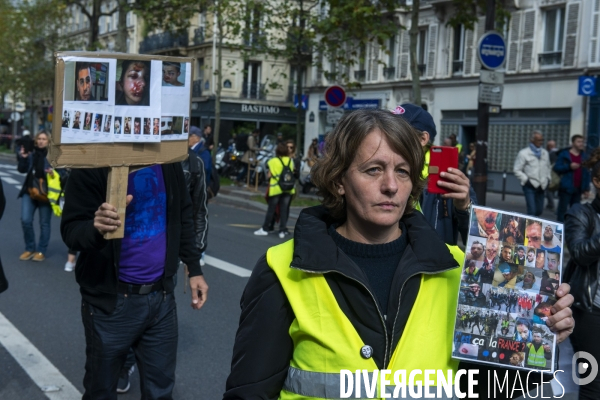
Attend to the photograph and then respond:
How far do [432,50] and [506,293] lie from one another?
31.9m

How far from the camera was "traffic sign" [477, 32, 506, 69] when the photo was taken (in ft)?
44.1

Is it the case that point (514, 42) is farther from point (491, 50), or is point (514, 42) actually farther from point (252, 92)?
point (252, 92)

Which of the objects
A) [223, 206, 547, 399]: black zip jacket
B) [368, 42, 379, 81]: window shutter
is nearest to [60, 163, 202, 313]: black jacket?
[223, 206, 547, 399]: black zip jacket

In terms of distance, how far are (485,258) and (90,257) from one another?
2341 millimetres

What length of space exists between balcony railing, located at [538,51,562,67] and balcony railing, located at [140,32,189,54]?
27.4 metres

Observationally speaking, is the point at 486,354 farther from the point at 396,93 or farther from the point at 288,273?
the point at 396,93

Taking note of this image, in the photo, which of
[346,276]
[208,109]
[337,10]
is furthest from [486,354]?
[208,109]

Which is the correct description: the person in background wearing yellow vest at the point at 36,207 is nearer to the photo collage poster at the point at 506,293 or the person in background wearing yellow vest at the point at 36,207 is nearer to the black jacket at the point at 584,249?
the black jacket at the point at 584,249

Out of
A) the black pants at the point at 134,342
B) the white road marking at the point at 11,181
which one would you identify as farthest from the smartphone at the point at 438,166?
the white road marking at the point at 11,181

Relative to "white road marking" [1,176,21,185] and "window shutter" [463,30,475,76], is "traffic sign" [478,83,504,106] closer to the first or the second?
"white road marking" [1,176,21,185]

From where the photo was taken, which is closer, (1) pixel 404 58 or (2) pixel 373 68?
(1) pixel 404 58

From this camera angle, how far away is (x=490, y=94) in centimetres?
1381

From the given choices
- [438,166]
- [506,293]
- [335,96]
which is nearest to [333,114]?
[335,96]

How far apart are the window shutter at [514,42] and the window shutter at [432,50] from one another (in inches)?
158
